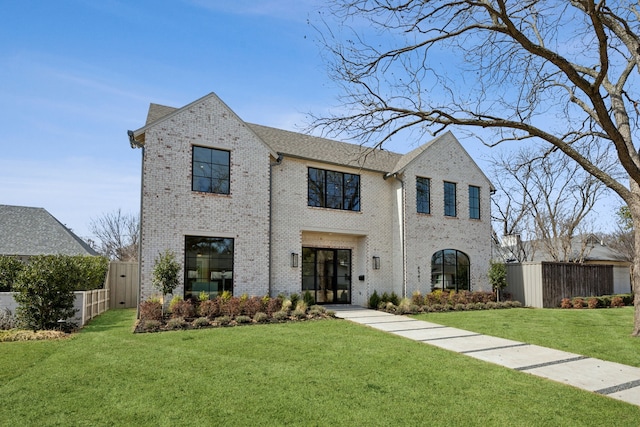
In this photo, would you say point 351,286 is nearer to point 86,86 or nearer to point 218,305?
point 218,305

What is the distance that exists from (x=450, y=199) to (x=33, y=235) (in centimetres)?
2057

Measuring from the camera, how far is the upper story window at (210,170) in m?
13.0

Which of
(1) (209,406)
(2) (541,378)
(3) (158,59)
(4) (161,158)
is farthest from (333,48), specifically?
(4) (161,158)

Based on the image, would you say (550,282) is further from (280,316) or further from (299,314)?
(280,316)

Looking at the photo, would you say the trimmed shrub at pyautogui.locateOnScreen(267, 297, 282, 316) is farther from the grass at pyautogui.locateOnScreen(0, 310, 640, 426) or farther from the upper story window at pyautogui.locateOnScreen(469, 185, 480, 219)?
the upper story window at pyautogui.locateOnScreen(469, 185, 480, 219)

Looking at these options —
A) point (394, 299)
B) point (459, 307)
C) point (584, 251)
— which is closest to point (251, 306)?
point (394, 299)

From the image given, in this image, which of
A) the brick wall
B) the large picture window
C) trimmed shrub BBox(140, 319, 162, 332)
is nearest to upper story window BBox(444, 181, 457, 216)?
the brick wall

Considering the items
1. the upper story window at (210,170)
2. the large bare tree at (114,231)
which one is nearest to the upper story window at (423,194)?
the upper story window at (210,170)

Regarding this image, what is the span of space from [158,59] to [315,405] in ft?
29.4

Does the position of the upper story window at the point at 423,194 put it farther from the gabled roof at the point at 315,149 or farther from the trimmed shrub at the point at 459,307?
the trimmed shrub at the point at 459,307

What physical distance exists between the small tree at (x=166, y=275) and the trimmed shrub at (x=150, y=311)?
43cm

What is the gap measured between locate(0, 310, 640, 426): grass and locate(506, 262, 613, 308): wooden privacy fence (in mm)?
12216

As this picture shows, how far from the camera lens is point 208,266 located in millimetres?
12898

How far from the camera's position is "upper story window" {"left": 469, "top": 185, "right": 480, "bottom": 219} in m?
19.1
